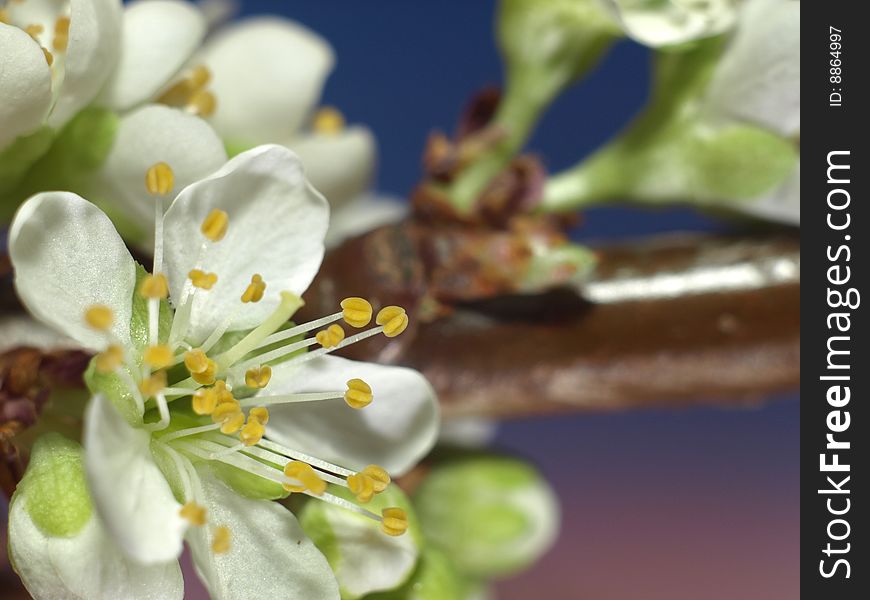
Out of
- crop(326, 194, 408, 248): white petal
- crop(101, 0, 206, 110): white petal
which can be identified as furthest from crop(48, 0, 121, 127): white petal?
crop(326, 194, 408, 248): white petal

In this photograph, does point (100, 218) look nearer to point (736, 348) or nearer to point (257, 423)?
point (257, 423)

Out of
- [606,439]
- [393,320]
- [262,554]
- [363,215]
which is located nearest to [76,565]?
[262,554]

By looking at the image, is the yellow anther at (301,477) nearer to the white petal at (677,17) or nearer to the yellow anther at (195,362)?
the yellow anther at (195,362)

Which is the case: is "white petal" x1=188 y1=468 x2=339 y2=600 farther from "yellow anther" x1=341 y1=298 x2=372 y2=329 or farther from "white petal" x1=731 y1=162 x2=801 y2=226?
"white petal" x1=731 y1=162 x2=801 y2=226

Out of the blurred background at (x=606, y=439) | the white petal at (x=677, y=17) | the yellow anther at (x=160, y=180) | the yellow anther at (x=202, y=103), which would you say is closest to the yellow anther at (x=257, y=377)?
the yellow anther at (x=160, y=180)

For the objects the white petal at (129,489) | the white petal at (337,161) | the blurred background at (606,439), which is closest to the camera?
the white petal at (129,489)
